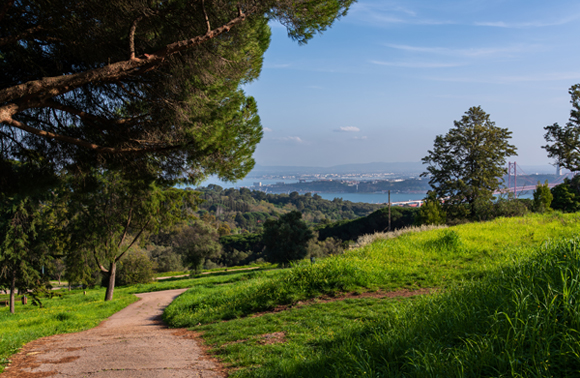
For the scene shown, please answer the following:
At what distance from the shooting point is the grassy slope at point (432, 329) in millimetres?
2145

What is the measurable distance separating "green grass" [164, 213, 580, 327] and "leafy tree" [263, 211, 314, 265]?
26090 mm

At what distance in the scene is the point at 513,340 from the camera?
2180 millimetres

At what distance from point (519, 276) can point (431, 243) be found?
6.95m

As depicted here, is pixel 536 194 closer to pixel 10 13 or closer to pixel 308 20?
pixel 308 20

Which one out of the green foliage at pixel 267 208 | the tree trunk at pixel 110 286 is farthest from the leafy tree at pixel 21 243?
the green foliage at pixel 267 208

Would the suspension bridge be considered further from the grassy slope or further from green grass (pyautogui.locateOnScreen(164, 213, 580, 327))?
the grassy slope

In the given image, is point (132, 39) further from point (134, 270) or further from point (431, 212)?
point (431, 212)

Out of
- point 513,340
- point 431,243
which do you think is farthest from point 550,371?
point 431,243

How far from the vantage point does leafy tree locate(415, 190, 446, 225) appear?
95.2 ft

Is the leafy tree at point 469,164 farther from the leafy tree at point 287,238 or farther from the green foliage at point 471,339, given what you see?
the green foliage at point 471,339

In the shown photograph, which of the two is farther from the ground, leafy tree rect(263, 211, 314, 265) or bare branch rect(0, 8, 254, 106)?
bare branch rect(0, 8, 254, 106)

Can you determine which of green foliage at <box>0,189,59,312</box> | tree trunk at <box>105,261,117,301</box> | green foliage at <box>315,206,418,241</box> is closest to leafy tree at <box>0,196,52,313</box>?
green foliage at <box>0,189,59,312</box>

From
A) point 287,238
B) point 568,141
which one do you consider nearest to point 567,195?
point 568,141

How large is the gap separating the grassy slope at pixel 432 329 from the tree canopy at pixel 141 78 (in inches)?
127
